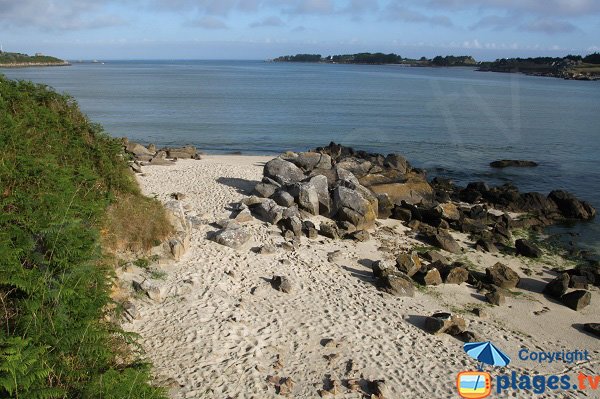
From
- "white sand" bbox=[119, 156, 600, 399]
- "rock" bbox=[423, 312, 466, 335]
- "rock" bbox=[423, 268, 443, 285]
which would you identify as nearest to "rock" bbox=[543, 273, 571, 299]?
"white sand" bbox=[119, 156, 600, 399]

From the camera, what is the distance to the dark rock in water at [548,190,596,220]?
22570mm

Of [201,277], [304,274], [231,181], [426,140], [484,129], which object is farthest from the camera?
[484,129]

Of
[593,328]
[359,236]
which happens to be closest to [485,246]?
[359,236]

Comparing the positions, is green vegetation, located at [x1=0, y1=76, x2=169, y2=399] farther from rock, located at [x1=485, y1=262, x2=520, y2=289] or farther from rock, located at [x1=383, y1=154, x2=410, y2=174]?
rock, located at [x1=383, y1=154, x2=410, y2=174]

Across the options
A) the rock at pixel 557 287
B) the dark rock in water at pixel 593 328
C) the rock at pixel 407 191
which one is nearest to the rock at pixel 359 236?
the rock at pixel 407 191

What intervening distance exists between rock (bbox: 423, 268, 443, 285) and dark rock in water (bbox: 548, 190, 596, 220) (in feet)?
38.3

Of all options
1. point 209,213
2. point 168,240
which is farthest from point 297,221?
point 168,240

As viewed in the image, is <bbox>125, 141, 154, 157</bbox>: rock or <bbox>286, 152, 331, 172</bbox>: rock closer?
<bbox>286, 152, 331, 172</bbox>: rock

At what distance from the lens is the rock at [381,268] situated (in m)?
14.0

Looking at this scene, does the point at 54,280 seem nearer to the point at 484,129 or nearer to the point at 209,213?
the point at 209,213

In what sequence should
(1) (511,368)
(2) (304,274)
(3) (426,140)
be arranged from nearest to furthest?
1. (1) (511,368)
2. (2) (304,274)
3. (3) (426,140)

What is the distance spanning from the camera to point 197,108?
59.1 metres

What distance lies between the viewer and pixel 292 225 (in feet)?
55.2

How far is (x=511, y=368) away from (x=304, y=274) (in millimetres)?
5774
